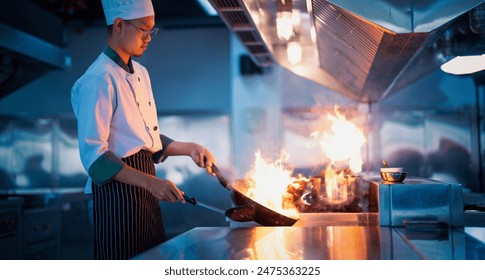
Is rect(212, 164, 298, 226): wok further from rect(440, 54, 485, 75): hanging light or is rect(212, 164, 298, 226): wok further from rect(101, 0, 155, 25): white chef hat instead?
rect(440, 54, 485, 75): hanging light

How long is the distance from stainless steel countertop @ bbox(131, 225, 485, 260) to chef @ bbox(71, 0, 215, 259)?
0.15m

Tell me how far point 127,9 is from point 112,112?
11.5 inches

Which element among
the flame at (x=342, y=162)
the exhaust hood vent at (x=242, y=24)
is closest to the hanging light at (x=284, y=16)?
the exhaust hood vent at (x=242, y=24)

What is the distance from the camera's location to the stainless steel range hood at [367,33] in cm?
133

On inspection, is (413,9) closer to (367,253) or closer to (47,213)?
(367,253)

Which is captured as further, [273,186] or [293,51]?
[293,51]

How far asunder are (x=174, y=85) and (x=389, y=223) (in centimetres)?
355

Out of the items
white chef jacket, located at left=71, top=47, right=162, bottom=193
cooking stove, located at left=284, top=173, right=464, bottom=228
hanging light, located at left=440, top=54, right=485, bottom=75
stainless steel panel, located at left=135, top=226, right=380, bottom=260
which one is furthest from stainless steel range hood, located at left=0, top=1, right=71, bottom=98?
hanging light, located at left=440, top=54, right=485, bottom=75

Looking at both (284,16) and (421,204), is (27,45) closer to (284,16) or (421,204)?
(284,16)

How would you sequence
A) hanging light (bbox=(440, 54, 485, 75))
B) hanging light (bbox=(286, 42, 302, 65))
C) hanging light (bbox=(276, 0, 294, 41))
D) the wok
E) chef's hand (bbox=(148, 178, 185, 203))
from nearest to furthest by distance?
chef's hand (bbox=(148, 178, 185, 203))
the wok
hanging light (bbox=(276, 0, 294, 41))
hanging light (bbox=(440, 54, 485, 75))
hanging light (bbox=(286, 42, 302, 65))

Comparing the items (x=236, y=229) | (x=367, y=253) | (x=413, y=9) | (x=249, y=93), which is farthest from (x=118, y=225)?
(x=249, y=93)

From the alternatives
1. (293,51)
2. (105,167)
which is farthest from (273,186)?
(293,51)

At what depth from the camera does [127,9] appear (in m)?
1.45

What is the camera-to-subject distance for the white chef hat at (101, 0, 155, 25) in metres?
1.46
